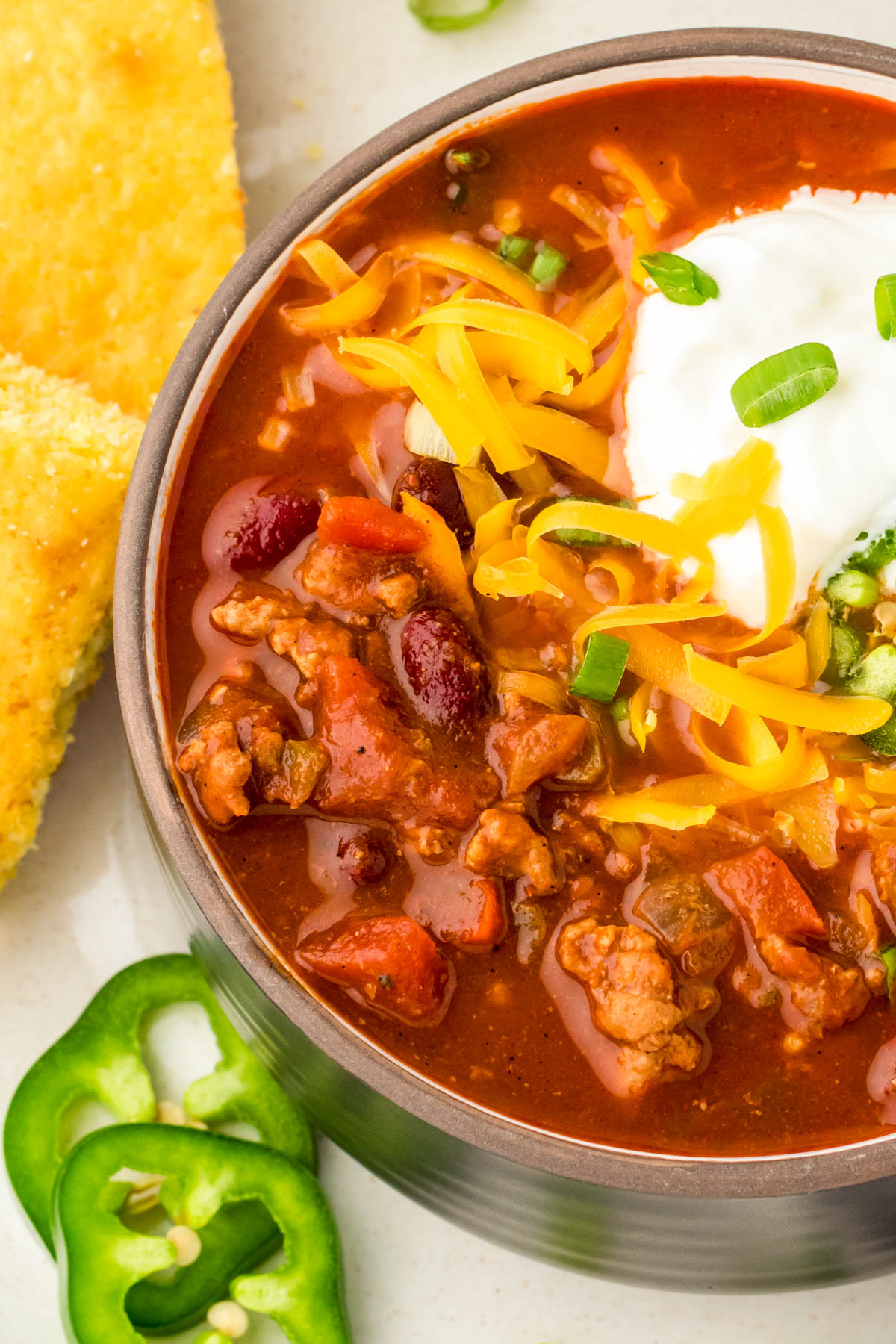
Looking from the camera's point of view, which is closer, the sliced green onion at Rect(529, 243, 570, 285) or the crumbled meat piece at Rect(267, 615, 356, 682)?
the crumbled meat piece at Rect(267, 615, 356, 682)

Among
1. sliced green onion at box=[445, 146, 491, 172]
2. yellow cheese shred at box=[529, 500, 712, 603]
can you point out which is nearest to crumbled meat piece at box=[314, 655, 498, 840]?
yellow cheese shred at box=[529, 500, 712, 603]

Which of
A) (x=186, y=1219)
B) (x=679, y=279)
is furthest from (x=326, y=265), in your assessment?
(x=186, y=1219)

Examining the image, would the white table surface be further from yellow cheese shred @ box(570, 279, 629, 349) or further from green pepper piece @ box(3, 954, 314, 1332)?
yellow cheese shred @ box(570, 279, 629, 349)

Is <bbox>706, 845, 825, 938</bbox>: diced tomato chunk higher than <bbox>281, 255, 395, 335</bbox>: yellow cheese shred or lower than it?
lower

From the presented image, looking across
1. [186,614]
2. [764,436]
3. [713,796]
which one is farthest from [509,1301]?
[764,436]

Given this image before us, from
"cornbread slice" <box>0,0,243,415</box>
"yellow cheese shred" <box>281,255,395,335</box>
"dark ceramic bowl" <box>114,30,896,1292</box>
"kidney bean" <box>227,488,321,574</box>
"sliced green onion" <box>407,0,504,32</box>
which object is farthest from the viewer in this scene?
"sliced green onion" <box>407,0,504,32</box>

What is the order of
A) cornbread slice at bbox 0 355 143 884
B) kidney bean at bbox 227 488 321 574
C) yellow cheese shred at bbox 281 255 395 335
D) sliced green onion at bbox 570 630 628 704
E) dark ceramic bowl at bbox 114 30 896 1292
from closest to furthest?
dark ceramic bowl at bbox 114 30 896 1292, sliced green onion at bbox 570 630 628 704, kidney bean at bbox 227 488 321 574, yellow cheese shred at bbox 281 255 395 335, cornbread slice at bbox 0 355 143 884

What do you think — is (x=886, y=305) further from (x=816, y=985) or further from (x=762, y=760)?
(x=816, y=985)
